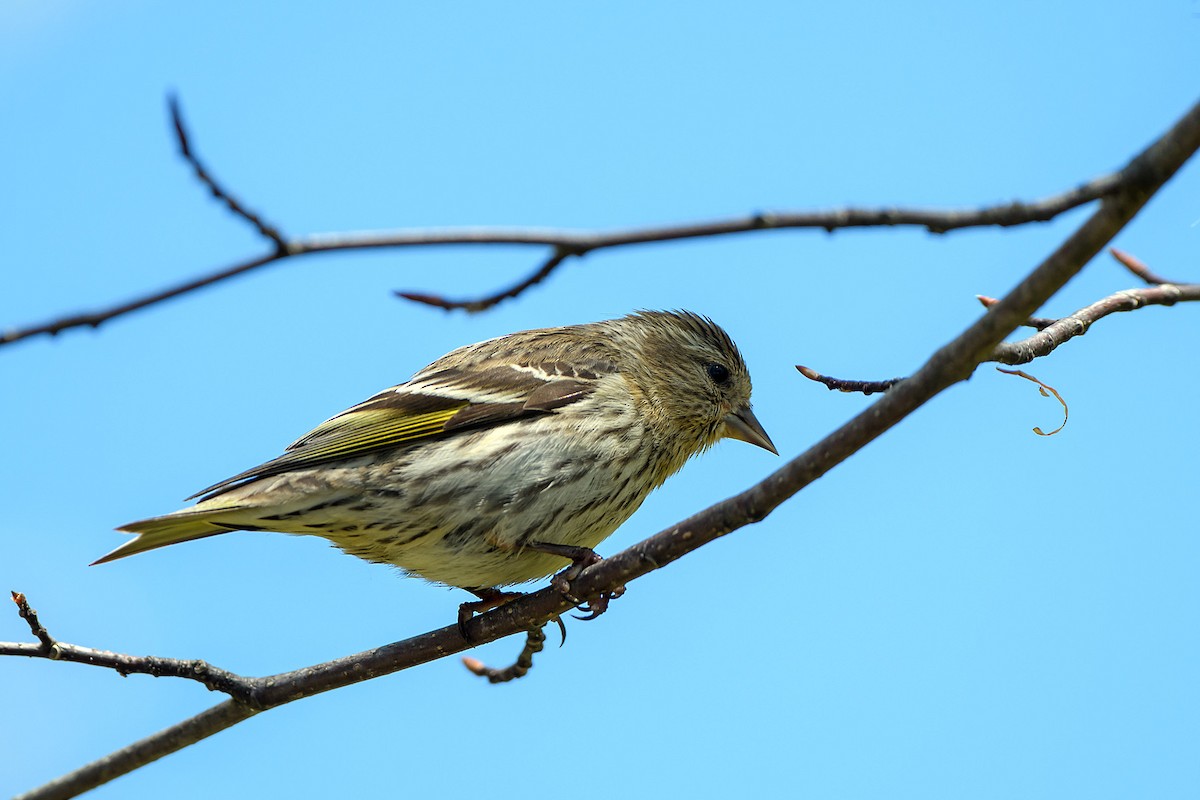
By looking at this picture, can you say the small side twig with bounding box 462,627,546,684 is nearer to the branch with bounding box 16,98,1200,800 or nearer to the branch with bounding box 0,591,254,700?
the branch with bounding box 16,98,1200,800

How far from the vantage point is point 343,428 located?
5.70m

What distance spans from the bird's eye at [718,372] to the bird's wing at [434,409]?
805 millimetres

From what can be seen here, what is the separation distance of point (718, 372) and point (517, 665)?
2.13 metres

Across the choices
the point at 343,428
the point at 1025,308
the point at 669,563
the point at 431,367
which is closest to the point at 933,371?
the point at 1025,308

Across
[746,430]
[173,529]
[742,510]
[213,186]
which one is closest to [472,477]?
[173,529]

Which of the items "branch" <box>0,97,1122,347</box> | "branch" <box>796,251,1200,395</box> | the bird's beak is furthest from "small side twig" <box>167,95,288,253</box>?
the bird's beak

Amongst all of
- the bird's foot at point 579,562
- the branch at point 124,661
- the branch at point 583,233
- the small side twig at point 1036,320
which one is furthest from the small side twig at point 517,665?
the branch at point 583,233

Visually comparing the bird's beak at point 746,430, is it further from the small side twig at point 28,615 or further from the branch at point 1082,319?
the small side twig at point 28,615

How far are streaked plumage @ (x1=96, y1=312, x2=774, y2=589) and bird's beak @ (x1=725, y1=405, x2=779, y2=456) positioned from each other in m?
0.51

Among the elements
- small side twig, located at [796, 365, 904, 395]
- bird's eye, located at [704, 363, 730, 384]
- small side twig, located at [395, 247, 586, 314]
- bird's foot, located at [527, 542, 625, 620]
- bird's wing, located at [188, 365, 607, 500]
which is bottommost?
bird's foot, located at [527, 542, 625, 620]

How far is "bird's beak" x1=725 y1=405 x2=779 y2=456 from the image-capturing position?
6715 millimetres

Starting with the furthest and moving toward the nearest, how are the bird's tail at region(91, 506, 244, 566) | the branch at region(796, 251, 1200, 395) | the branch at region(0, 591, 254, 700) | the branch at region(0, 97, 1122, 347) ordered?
the bird's tail at region(91, 506, 244, 566), the branch at region(0, 591, 254, 700), the branch at region(796, 251, 1200, 395), the branch at region(0, 97, 1122, 347)

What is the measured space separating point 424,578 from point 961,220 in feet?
12.8

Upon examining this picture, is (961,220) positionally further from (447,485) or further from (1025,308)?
(447,485)
